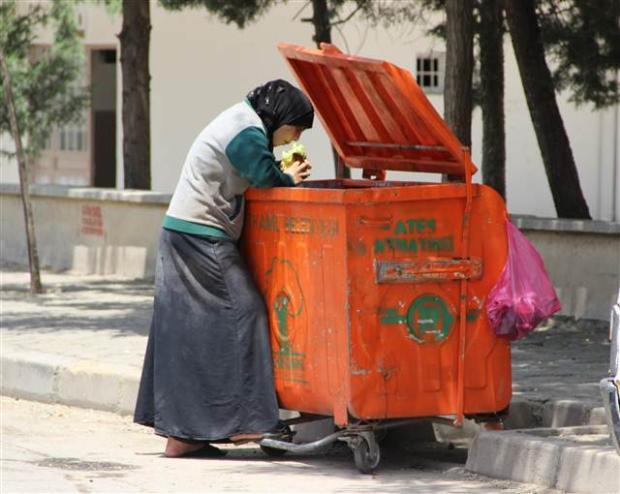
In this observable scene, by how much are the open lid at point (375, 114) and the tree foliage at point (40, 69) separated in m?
8.87

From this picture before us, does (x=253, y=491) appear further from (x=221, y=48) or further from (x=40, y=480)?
(x=221, y=48)

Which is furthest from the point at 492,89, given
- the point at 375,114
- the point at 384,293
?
the point at 384,293

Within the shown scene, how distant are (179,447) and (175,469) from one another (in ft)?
1.02

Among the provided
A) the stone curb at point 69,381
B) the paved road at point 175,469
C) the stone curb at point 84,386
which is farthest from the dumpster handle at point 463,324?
the stone curb at point 69,381

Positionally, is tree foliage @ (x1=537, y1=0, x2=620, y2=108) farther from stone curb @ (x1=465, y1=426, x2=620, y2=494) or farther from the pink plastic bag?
stone curb @ (x1=465, y1=426, x2=620, y2=494)

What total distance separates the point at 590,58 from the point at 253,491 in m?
6.83

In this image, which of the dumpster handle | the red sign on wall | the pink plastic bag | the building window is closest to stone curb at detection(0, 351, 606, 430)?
the dumpster handle

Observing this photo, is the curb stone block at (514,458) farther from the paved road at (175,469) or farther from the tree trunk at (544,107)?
the tree trunk at (544,107)

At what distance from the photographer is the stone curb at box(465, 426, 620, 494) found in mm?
6340

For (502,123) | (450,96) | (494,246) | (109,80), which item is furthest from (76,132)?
(494,246)

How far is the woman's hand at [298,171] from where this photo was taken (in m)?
7.36

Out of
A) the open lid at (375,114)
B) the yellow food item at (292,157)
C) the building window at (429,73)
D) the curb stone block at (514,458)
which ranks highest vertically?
the building window at (429,73)

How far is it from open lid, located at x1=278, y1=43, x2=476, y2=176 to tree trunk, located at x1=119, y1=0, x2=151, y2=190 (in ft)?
26.7

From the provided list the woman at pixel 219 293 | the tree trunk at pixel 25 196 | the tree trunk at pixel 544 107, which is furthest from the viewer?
the tree trunk at pixel 25 196
